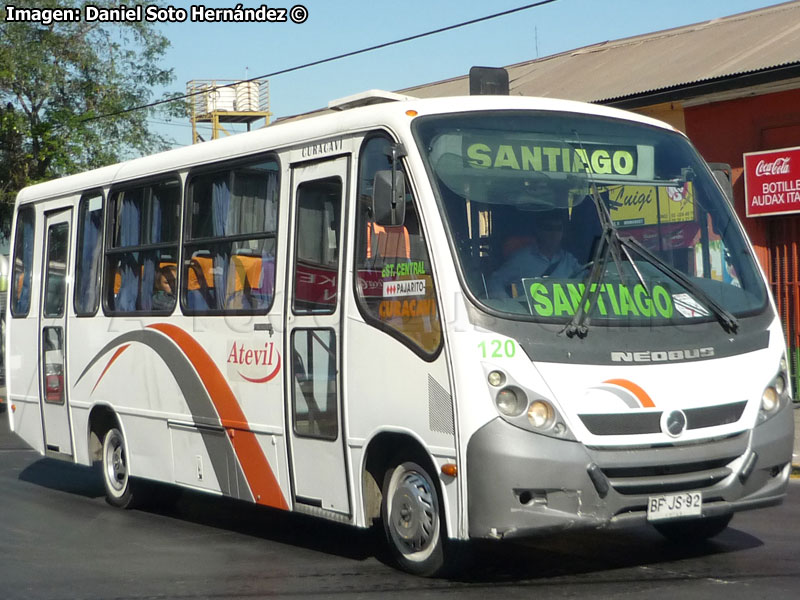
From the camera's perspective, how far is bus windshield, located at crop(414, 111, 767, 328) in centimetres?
691

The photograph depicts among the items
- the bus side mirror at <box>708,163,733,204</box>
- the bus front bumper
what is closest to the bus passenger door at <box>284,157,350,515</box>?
the bus front bumper

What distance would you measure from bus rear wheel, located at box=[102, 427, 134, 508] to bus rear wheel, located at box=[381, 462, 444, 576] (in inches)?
158

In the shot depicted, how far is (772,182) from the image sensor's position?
16.2 m

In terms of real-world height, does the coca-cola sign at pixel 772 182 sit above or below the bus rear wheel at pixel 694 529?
above

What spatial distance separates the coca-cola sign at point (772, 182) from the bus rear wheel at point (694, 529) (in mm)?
8973

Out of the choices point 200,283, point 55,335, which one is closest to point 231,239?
point 200,283

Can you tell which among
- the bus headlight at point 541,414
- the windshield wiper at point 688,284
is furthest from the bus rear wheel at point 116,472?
the windshield wiper at point 688,284

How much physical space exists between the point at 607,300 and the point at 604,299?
0.06 ft

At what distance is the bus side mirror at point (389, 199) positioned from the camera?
704cm

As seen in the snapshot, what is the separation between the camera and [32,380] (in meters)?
12.3

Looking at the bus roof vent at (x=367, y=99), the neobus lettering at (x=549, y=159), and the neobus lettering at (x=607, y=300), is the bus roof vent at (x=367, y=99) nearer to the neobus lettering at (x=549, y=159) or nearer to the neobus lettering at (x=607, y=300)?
the neobus lettering at (x=549, y=159)

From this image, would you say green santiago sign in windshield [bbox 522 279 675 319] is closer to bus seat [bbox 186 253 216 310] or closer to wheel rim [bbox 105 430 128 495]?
bus seat [bbox 186 253 216 310]

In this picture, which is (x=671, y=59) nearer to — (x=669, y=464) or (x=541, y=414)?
(x=669, y=464)

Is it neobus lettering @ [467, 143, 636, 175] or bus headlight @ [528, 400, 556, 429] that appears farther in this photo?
neobus lettering @ [467, 143, 636, 175]
